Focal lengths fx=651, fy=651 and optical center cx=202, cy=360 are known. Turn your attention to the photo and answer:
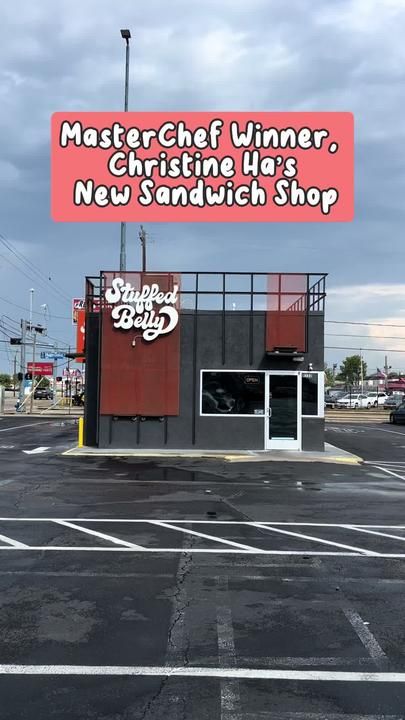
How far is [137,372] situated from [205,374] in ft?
6.92

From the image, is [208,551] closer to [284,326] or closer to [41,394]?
[284,326]

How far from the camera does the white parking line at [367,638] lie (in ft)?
15.1

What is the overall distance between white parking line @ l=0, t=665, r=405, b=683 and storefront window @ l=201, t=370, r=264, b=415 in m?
15.8

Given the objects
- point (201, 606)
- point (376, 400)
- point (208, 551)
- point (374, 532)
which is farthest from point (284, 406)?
point (376, 400)

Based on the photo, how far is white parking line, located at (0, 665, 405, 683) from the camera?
4.27m

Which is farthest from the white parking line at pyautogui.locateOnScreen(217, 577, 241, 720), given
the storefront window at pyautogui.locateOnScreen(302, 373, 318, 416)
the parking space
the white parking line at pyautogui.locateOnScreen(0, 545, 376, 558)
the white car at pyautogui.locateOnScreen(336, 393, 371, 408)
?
the white car at pyautogui.locateOnScreen(336, 393, 371, 408)

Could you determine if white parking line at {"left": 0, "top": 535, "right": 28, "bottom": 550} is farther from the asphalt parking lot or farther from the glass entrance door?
the glass entrance door

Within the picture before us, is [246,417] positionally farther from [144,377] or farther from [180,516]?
[180,516]

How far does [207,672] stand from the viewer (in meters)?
4.33

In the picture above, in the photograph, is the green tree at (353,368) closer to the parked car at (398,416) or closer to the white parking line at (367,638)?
the parked car at (398,416)

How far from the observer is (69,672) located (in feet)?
14.1

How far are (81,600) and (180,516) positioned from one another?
4.10 metres

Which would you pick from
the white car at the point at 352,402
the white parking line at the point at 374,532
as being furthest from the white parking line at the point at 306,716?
the white car at the point at 352,402

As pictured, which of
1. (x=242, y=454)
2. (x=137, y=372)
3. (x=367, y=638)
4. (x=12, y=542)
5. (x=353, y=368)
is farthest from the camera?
(x=353, y=368)
